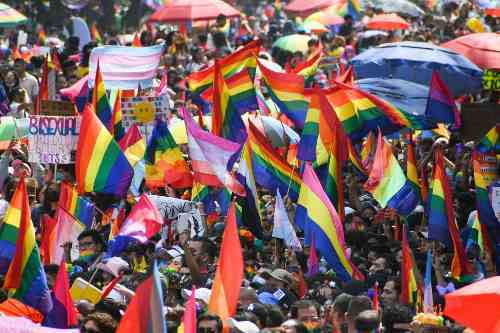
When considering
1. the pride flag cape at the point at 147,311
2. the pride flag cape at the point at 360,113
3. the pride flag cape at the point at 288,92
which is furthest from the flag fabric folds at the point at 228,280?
the pride flag cape at the point at 288,92

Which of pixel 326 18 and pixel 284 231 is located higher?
pixel 284 231

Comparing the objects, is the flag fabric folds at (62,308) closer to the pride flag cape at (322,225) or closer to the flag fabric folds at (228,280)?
the flag fabric folds at (228,280)

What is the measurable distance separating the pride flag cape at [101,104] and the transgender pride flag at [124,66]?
1641 millimetres

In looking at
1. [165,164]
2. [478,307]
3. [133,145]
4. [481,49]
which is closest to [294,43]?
[481,49]

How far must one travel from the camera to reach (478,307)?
9883 mm

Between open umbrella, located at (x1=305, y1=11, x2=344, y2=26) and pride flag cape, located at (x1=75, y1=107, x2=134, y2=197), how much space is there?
14.0 meters

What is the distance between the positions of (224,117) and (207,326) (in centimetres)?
558

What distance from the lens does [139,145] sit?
52.6ft

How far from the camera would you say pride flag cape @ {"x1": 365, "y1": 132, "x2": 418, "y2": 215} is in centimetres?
1464

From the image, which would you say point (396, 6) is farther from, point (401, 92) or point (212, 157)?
point (212, 157)

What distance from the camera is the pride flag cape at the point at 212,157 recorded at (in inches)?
572

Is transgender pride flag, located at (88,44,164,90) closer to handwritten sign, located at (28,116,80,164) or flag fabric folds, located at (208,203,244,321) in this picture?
handwritten sign, located at (28,116,80,164)

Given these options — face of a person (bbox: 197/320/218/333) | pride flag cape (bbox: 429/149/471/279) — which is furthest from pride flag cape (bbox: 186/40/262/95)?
face of a person (bbox: 197/320/218/333)

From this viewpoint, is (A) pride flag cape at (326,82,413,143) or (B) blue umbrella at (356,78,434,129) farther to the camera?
(B) blue umbrella at (356,78,434,129)
